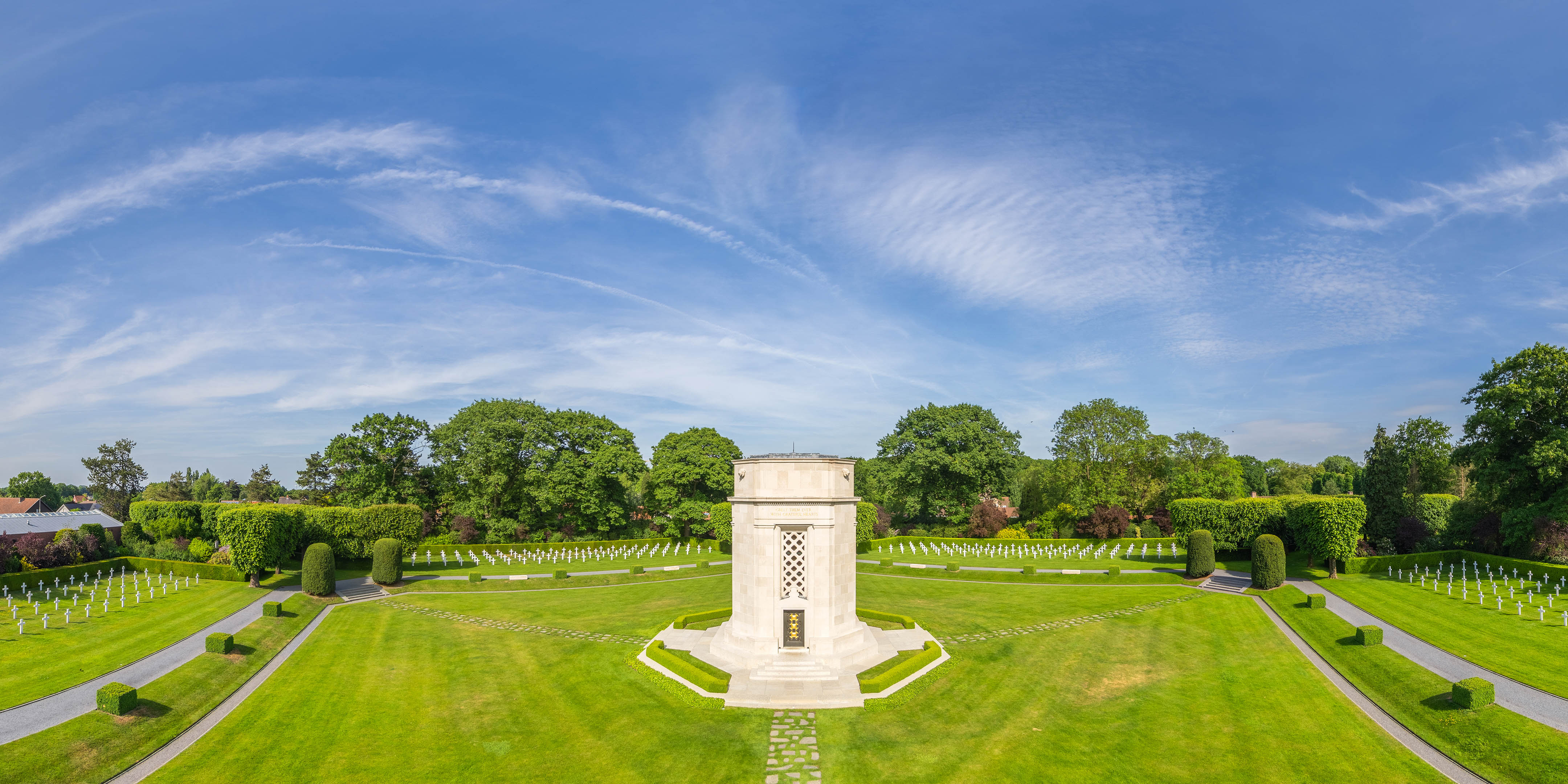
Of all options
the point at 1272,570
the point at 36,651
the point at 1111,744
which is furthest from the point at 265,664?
the point at 1272,570

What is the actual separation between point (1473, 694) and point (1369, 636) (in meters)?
7.89

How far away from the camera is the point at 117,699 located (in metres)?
20.2

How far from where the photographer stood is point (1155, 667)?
26.7 m

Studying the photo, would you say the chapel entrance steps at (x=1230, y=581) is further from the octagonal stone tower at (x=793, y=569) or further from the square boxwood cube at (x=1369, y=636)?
the octagonal stone tower at (x=793, y=569)

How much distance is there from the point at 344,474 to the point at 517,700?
50381 mm

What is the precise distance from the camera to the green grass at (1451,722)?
1739 cm

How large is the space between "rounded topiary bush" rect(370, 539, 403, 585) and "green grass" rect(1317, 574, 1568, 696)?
180 ft

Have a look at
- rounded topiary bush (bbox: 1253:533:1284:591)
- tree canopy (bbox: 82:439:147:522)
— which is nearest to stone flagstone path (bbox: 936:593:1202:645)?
rounded topiary bush (bbox: 1253:533:1284:591)

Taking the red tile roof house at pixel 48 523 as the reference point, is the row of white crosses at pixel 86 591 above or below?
below

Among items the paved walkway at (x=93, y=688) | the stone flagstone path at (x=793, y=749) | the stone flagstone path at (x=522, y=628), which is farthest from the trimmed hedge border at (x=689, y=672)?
the paved walkway at (x=93, y=688)

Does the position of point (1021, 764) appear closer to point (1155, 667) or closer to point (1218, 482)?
point (1155, 667)

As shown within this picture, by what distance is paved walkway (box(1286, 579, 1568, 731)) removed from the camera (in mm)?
19891

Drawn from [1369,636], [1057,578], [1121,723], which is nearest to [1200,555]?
[1057,578]

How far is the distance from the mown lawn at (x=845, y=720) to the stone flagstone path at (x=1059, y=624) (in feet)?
2.43
